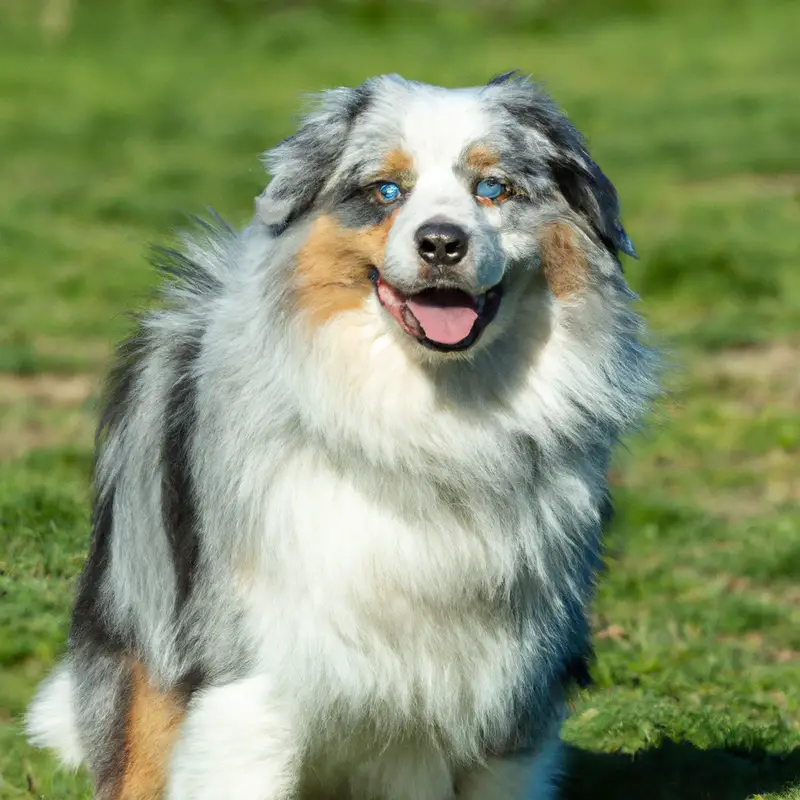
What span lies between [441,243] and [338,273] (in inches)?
13.1

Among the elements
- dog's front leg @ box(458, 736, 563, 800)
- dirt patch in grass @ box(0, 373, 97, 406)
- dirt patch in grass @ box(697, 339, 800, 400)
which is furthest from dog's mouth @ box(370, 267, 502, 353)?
dirt patch in grass @ box(697, 339, 800, 400)

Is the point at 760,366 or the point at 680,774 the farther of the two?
the point at 760,366

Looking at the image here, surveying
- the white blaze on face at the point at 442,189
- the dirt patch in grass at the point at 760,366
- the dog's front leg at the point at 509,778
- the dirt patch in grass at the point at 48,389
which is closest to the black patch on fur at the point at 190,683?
the dog's front leg at the point at 509,778

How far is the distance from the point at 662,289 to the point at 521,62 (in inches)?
402

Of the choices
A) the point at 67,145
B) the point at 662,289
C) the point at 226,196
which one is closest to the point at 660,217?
the point at 662,289

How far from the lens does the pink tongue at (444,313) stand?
4.03 m

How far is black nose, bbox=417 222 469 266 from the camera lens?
392cm

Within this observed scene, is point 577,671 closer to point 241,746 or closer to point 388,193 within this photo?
point 241,746

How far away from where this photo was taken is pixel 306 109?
14.7 feet

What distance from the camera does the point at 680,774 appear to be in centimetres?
490

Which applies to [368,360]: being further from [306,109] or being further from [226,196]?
[226,196]

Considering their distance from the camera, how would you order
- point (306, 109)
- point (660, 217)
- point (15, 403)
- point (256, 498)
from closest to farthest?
point (256, 498) < point (306, 109) < point (15, 403) < point (660, 217)

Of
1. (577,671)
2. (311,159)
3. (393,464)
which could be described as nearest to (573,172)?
(311,159)

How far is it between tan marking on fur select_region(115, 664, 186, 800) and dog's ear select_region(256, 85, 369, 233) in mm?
1326
